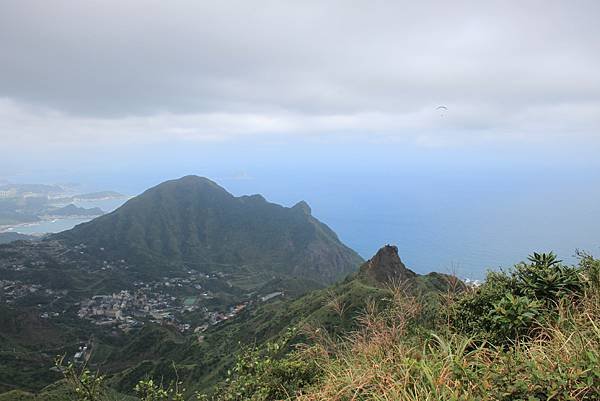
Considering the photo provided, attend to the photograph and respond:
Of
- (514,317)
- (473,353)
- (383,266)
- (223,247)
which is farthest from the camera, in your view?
(223,247)

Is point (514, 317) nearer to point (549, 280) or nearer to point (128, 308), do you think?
point (549, 280)

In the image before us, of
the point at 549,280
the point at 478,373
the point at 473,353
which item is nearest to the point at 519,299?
the point at 549,280

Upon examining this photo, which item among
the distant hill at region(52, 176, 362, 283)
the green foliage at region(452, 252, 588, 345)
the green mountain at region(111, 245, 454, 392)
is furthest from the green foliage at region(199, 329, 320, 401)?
the distant hill at region(52, 176, 362, 283)

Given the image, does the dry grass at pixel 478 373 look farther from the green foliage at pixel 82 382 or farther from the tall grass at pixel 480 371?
the green foliage at pixel 82 382

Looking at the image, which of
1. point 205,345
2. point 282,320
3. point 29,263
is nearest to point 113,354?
point 205,345

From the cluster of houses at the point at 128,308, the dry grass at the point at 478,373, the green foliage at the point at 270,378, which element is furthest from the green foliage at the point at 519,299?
the cluster of houses at the point at 128,308

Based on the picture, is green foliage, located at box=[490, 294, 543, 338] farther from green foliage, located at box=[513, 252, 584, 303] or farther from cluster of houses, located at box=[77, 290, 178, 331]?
cluster of houses, located at box=[77, 290, 178, 331]

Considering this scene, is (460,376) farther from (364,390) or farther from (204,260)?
(204,260)

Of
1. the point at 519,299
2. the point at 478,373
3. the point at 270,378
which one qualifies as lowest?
the point at 270,378

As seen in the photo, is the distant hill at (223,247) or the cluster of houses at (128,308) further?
the distant hill at (223,247)

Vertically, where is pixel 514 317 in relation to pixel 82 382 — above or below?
above

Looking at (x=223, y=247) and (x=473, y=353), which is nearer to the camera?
(x=473, y=353)
